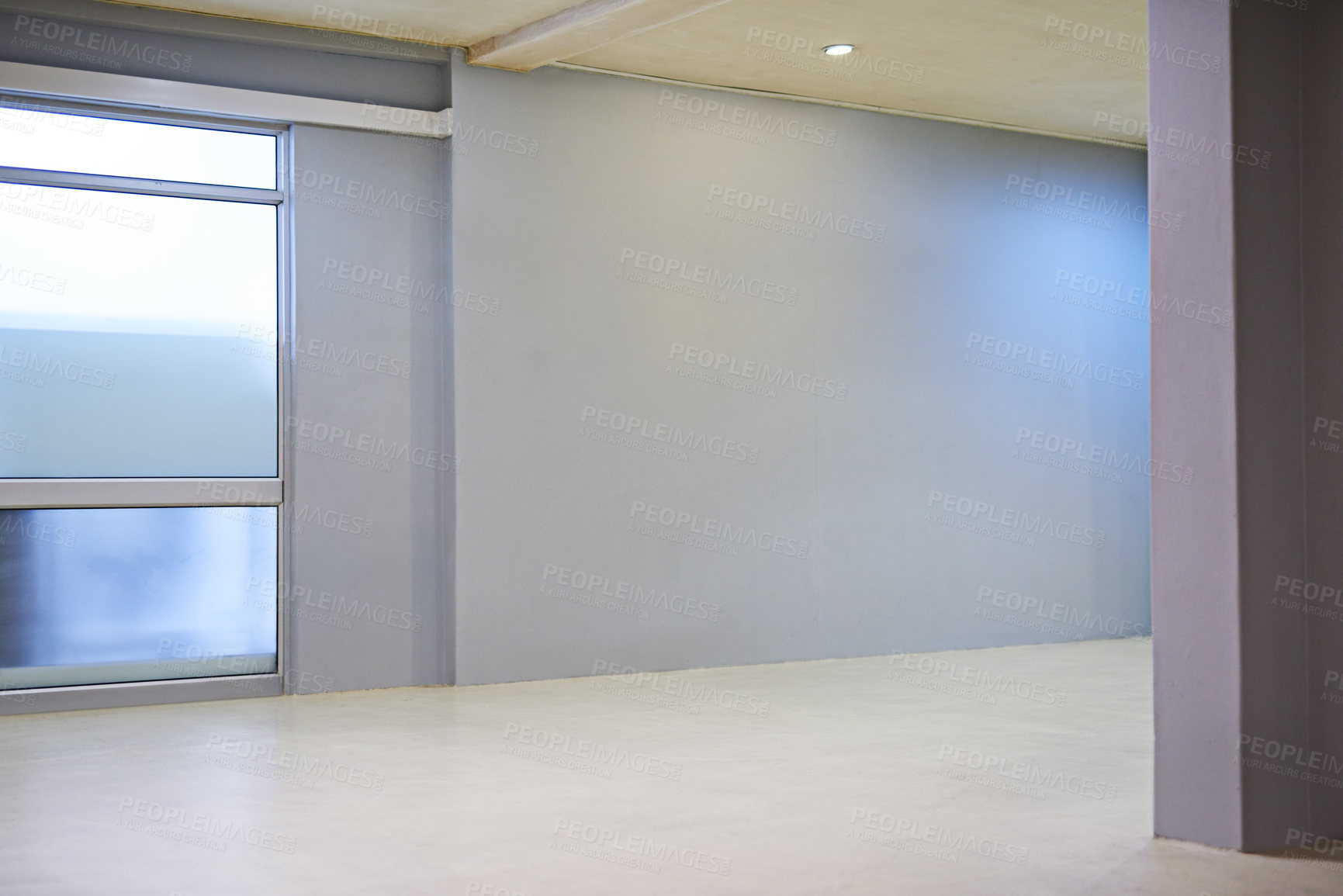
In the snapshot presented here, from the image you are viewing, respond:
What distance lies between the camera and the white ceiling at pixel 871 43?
6.71 metres

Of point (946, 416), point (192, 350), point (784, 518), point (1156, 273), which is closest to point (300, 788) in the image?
point (192, 350)

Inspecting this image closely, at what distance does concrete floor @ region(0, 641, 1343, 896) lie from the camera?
373 cm

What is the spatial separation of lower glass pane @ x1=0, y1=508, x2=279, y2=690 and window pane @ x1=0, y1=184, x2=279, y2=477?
0.26m

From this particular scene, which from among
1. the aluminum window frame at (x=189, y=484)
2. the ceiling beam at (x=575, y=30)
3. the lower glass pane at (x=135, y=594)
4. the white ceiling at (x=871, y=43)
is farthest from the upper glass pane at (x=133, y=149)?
the lower glass pane at (x=135, y=594)

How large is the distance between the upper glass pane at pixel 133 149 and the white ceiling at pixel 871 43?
2.02ft

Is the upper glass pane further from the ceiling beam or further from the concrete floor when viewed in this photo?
the concrete floor

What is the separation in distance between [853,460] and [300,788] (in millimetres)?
4564

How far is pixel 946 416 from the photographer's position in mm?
8836

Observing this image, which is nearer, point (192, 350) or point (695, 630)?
point (192, 350)

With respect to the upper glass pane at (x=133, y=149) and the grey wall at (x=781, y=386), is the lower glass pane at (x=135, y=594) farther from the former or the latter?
the upper glass pane at (x=133, y=149)

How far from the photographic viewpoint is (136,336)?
6.69 metres

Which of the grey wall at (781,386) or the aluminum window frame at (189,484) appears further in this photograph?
the grey wall at (781,386)

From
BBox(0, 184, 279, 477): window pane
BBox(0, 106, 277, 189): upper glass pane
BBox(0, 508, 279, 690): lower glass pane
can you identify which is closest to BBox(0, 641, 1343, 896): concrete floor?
BBox(0, 508, 279, 690): lower glass pane

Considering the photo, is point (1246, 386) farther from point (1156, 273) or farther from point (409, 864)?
point (409, 864)
